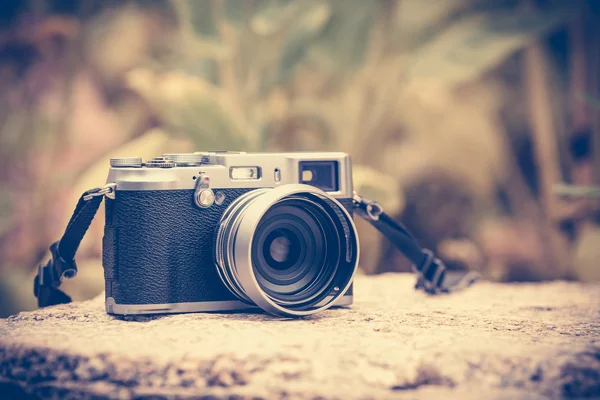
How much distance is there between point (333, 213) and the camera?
4.12 ft

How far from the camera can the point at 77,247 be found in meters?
1.32

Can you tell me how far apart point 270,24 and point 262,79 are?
18 centimetres

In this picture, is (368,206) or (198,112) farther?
(198,112)

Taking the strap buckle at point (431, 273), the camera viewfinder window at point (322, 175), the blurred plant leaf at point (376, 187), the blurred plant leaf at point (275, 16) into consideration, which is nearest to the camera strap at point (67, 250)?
the camera viewfinder window at point (322, 175)

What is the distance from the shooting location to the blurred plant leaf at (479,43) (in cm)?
226

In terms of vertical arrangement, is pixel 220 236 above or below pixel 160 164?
below

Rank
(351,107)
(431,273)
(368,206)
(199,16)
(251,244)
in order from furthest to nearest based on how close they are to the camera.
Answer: (351,107) → (199,16) → (431,273) → (368,206) → (251,244)

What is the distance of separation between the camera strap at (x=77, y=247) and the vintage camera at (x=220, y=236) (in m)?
0.05

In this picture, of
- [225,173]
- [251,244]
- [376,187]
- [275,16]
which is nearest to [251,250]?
Result: [251,244]

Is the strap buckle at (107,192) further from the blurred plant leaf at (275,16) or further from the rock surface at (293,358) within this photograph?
the blurred plant leaf at (275,16)

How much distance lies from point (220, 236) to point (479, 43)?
1.30m

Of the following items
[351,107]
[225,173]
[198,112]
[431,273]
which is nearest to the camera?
[225,173]

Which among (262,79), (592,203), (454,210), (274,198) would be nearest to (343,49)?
(262,79)

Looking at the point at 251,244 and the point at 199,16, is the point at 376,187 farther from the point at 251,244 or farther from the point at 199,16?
the point at 251,244
